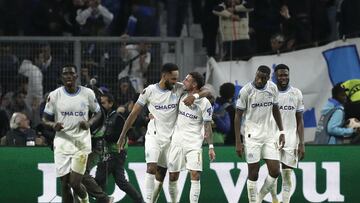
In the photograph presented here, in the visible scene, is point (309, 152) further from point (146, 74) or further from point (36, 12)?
point (36, 12)

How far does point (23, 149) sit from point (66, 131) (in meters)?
3.16

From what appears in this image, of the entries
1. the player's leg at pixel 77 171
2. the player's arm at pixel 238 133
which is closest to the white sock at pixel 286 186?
the player's arm at pixel 238 133

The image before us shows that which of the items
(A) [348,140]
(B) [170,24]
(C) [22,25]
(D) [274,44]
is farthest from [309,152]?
(C) [22,25]

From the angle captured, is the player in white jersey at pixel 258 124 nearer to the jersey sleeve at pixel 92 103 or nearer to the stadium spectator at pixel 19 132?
the jersey sleeve at pixel 92 103

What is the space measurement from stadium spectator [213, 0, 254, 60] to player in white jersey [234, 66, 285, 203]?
4201 millimetres

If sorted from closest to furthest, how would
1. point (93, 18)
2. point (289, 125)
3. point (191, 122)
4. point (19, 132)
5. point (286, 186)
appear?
point (191, 122) < point (286, 186) < point (289, 125) < point (19, 132) < point (93, 18)

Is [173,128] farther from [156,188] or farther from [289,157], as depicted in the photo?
[289,157]

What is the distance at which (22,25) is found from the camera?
1110 inches

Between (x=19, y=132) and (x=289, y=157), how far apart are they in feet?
16.1

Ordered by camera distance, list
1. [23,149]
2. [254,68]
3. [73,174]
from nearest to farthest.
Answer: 1. [73,174]
2. [23,149]
3. [254,68]

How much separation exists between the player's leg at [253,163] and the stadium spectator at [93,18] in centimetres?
588

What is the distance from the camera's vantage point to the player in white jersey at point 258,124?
22906mm

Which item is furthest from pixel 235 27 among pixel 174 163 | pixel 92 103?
pixel 92 103

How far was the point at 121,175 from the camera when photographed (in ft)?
80.5
